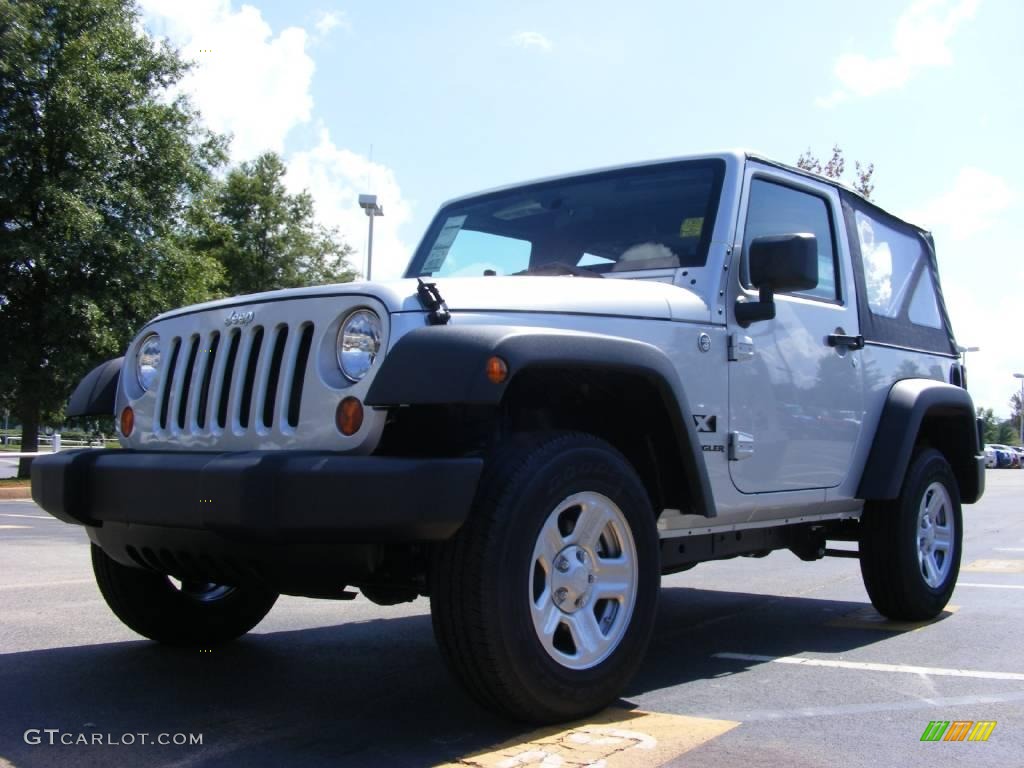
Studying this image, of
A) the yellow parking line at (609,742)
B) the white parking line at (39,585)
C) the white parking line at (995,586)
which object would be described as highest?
the yellow parking line at (609,742)

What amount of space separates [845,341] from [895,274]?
116 centimetres

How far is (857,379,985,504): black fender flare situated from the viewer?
5.21 m

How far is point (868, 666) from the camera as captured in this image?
4.52 meters

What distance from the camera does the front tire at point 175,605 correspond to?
441cm

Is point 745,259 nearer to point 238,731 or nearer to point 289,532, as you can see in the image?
point 289,532

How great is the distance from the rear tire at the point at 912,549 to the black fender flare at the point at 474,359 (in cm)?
247

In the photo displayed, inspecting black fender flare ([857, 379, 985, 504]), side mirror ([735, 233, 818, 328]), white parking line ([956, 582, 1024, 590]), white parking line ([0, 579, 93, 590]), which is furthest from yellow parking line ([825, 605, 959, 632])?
white parking line ([0, 579, 93, 590])

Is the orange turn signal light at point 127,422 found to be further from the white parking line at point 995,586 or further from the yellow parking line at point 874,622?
the white parking line at point 995,586

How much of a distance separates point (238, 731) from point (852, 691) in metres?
2.31

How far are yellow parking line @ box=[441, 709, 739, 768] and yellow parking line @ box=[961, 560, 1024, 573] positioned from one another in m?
5.58

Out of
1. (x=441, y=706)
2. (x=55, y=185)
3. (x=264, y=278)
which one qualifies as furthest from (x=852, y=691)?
Result: (x=264, y=278)

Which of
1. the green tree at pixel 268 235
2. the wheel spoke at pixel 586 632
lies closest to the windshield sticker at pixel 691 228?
the wheel spoke at pixel 586 632

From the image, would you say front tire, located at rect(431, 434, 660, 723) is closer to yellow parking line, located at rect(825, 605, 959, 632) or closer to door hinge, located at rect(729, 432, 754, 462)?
door hinge, located at rect(729, 432, 754, 462)

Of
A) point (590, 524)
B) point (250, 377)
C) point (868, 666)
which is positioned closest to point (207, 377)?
point (250, 377)
